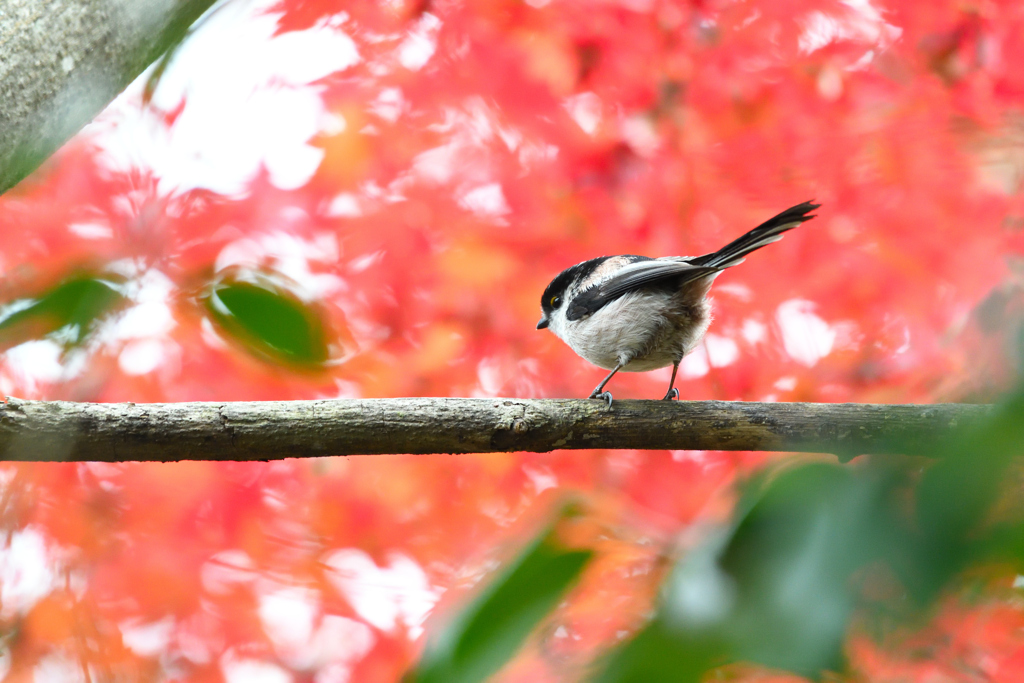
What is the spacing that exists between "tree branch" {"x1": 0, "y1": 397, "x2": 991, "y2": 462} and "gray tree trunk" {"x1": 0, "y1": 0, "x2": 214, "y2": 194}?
107 centimetres

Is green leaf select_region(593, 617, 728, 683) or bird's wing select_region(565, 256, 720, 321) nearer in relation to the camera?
green leaf select_region(593, 617, 728, 683)

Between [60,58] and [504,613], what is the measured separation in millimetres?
2006

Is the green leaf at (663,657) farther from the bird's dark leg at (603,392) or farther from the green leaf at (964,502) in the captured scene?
the bird's dark leg at (603,392)

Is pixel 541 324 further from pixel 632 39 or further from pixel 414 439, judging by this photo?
pixel 632 39

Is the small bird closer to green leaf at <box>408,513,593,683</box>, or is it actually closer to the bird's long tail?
the bird's long tail

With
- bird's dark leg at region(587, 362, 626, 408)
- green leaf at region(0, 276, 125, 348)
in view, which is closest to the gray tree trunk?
green leaf at region(0, 276, 125, 348)

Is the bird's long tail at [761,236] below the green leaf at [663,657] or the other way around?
below

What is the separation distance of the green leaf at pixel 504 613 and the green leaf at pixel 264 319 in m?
0.77

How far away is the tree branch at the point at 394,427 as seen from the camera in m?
2.41

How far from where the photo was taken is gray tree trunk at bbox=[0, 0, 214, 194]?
5.65ft

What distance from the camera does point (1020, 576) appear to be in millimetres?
404

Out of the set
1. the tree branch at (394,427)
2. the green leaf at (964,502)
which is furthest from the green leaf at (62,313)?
the tree branch at (394,427)

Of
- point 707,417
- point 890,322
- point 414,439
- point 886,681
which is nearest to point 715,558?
point 886,681

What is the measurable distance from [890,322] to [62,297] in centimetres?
563
